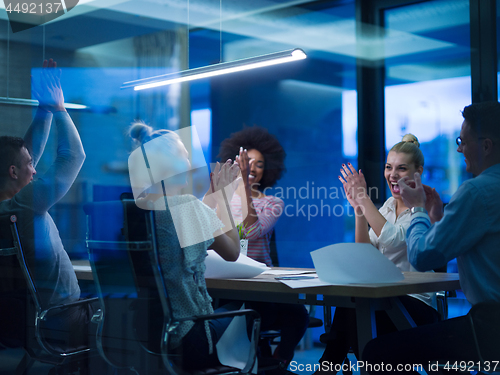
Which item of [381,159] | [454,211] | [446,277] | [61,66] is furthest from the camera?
[381,159]

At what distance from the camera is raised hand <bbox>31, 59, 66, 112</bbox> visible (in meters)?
2.64

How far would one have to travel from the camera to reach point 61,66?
9.37 feet

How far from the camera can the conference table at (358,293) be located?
1755 mm

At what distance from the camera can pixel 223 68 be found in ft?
9.90

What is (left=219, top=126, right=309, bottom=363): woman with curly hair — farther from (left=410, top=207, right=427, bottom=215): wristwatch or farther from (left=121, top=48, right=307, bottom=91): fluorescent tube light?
(left=410, top=207, right=427, bottom=215): wristwatch

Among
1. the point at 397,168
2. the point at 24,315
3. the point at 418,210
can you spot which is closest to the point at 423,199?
the point at 418,210

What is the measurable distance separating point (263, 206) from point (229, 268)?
1086 millimetres

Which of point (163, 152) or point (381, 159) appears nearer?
point (163, 152)

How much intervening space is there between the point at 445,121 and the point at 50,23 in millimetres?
2115

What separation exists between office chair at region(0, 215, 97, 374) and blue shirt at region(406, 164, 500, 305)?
4.60 feet

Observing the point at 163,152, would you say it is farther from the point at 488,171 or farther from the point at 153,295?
the point at 488,171

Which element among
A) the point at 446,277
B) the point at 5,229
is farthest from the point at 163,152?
the point at 446,277

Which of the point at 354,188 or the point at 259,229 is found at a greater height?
the point at 354,188

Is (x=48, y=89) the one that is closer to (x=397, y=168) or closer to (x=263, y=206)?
(x=263, y=206)
